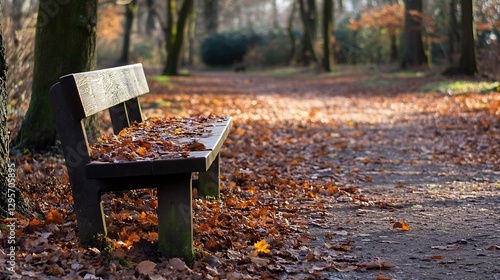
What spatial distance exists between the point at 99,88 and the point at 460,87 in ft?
49.0

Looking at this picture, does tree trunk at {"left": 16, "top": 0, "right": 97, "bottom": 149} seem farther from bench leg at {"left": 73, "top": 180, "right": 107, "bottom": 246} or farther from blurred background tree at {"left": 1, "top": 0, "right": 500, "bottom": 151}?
bench leg at {"left": 73, "top": 180, "right": 107, "bottom": 246}

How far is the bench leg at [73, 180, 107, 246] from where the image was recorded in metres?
4.15

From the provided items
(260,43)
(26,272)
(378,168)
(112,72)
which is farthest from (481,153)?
(260,43)

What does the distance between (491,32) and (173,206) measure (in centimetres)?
2626

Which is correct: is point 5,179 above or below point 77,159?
below

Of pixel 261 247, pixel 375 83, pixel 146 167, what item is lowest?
pixel 375 83

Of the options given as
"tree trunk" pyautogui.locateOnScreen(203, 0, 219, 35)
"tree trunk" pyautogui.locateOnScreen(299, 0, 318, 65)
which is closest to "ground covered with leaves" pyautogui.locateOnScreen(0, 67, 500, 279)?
"tree trunk" pyautogui.locateOnScreen(299, 0, 318, 65)

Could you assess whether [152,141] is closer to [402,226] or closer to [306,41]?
[402,226]

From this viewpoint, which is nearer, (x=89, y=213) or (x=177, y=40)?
(x=89, y=213)

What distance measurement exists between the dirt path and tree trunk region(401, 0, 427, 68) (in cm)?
1083

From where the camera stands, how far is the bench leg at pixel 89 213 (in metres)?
4.15

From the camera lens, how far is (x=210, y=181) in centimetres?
590

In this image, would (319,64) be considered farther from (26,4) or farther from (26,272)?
(26,272)

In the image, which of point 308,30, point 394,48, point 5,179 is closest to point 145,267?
point 5,179
